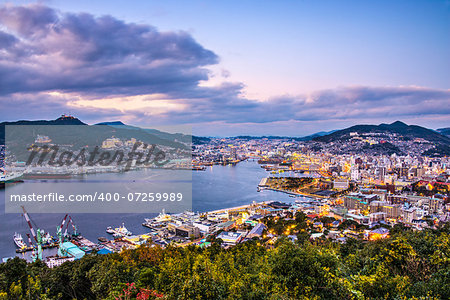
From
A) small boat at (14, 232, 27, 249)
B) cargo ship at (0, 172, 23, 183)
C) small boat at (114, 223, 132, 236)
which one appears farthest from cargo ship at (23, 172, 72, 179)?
small boat at (114, 223, 132, 236)

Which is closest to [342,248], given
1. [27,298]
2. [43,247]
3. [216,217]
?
[27,298]

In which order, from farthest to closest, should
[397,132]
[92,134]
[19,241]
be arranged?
[397,132]
[92,134]
[19,241]

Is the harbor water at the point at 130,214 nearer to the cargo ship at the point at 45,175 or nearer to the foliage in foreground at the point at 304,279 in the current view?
the cargo ship at the point at 45,175

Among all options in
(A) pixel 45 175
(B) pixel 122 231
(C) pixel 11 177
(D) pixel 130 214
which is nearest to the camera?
(B) pixel 122 231

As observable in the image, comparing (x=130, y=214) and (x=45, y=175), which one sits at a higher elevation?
(x=45, y=175)

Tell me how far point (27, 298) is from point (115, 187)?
12.1 metres

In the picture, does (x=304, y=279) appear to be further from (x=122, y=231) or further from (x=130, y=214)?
(x=130, y=214)

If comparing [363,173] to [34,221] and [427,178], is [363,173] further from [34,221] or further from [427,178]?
[34,221]

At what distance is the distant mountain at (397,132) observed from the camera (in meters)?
35.1

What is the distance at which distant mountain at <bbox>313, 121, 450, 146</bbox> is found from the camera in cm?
3509

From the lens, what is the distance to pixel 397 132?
38281mm

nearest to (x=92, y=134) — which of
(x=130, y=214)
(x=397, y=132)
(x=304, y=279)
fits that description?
(x=130, y=214)

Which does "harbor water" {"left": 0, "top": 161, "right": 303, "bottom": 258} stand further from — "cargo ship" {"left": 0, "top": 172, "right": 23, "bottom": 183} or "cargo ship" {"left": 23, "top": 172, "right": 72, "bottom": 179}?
"cargo ship" {"left": 23, "top": 172, "right": 72, "bottom": 179}

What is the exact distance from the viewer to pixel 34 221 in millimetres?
9125
